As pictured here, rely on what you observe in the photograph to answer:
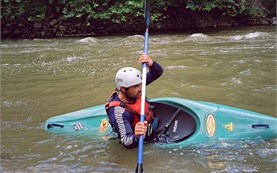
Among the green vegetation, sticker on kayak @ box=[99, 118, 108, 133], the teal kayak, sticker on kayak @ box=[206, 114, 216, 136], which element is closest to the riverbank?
the green vegetation

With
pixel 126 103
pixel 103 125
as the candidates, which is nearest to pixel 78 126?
pixel 103 125

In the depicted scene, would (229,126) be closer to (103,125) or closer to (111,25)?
(103,125)

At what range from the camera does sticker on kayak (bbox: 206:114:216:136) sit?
3.35 metres

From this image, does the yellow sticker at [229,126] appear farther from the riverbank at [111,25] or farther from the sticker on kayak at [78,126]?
the riverbank at [111,25]

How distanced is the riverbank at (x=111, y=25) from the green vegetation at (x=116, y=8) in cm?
20

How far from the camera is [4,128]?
4.18m

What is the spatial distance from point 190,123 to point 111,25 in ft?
30.5

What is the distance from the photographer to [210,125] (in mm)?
3383

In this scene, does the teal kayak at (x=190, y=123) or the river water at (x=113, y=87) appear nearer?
the river water at (x=113, y=87)

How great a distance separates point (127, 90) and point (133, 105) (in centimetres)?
14

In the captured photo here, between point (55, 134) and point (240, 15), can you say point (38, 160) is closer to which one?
point (55, 134)

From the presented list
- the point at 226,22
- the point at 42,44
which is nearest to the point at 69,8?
the point at 42,44

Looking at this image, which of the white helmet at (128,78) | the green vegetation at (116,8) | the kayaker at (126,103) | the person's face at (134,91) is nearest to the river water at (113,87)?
the kayaker at (126,103)

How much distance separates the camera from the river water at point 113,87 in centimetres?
311
